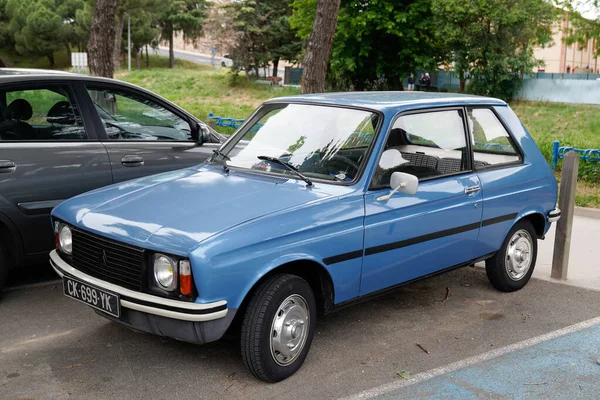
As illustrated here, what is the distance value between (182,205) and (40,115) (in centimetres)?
221

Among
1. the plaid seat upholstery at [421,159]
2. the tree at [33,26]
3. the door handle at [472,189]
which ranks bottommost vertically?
the door handle at [472,189]

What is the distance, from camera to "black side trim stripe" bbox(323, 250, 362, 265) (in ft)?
14.1

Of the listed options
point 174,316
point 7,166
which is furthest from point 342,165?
point 7,166

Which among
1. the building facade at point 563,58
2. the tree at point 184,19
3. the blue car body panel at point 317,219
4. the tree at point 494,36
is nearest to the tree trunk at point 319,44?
the blue car body panel at point 317,219

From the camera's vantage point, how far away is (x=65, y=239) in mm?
4543

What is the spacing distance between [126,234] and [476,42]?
35593 mm

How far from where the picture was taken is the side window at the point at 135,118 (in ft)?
20.1

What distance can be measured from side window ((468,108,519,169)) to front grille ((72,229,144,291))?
2847 millimetres

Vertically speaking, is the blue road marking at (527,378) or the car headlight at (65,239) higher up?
the car headlight at (65,239)

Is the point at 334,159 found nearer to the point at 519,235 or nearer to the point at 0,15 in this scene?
the point at 519,235

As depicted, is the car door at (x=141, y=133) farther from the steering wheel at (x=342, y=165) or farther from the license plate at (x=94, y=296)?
the steering wheel at (x=342, y=165)

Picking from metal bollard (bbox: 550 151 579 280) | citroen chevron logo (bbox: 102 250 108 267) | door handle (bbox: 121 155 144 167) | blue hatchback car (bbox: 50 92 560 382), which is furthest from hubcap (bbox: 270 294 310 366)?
metal bollard (bbox: 550 151 579 280)

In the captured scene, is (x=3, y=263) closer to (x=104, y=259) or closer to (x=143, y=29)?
(x=104, y=259)

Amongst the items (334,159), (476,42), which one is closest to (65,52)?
(476,42)
